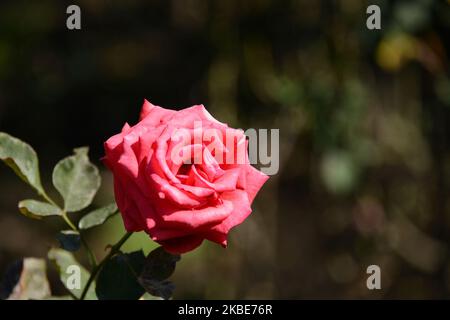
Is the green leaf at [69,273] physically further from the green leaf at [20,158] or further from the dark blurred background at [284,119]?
the dark blurred background at [284,119]

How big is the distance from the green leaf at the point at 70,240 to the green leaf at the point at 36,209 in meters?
0.03

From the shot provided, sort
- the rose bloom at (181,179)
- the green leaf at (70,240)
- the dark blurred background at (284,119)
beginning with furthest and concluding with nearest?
the dark blurred background at (284,119) < the green leaf at (70,240) < the rose bloom at (181,179)

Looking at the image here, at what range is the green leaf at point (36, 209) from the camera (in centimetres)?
88

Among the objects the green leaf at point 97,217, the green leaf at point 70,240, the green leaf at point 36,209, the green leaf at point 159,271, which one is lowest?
the green leaf at point 159,271

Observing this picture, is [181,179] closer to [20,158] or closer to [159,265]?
[159,265]

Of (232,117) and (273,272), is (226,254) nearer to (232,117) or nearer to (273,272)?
(273,272)

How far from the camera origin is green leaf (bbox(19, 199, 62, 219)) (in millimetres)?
878

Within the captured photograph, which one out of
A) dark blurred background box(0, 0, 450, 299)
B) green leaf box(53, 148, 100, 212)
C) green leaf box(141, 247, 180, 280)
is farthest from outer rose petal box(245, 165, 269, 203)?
dark blurred background box(0, 0, 450, 299)

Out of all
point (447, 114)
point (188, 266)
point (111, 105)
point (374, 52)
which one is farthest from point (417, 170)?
point (111, 105)

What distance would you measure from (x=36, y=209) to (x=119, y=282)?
12 cm

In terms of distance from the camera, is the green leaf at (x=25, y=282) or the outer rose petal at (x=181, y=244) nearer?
the outer rose petal at (x=181, y=244)

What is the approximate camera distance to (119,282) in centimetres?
90

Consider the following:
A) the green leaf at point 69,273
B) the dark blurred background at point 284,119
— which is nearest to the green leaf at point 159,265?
the green leaf at point 69,273
